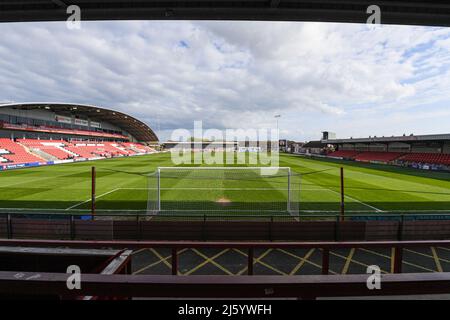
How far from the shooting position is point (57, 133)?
5409cm

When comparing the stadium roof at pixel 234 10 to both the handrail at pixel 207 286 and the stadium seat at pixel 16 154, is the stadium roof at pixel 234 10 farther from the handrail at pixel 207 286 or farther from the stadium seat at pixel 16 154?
the stadium seat at pixel 16 154

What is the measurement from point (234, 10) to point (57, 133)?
6586cm

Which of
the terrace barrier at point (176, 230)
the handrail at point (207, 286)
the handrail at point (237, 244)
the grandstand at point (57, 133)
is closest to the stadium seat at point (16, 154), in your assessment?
the grandstand at point (57, 133)

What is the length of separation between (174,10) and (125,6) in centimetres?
103

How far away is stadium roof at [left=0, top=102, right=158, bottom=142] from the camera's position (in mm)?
46319

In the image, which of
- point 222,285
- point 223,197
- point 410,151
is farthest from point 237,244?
point 410,151

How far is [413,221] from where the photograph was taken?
9.16 metres

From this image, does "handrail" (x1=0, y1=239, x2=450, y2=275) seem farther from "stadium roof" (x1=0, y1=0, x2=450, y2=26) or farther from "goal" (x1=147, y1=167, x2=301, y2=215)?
"goal" (x1=147, y1=167, x2=301, y2=215)

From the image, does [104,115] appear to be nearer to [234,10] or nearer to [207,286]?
[234,10]

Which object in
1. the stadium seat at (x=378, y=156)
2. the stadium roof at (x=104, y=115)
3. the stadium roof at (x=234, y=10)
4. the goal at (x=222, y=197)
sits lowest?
the goal at (x=222, y=197)

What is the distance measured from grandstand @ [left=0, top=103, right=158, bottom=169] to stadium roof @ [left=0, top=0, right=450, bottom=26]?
40.6 meters

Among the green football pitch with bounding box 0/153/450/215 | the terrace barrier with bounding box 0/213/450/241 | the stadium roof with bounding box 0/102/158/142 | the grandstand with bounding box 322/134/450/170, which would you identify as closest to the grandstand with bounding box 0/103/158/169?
the stadium roof with bounding box 0/102/158/142

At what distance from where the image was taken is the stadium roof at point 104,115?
46.3 metres
